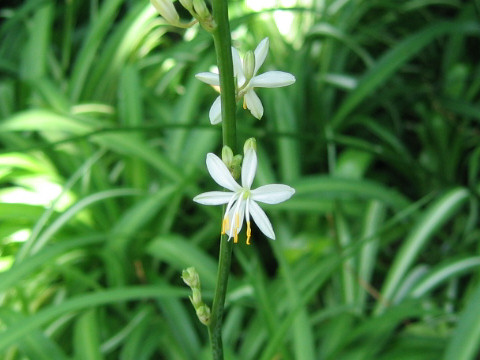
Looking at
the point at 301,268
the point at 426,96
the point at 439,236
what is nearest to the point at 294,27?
the point at 426,96

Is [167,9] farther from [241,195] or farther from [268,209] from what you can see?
[268,209]

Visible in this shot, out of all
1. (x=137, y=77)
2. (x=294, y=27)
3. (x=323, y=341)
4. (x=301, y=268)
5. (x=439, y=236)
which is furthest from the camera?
(x=294, y=27)

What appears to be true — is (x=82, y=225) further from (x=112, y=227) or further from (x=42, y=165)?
→ (x=42, y=165)

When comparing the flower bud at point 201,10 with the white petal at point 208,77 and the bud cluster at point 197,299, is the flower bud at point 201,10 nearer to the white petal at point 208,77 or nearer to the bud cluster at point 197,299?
the white petal at point 208,77

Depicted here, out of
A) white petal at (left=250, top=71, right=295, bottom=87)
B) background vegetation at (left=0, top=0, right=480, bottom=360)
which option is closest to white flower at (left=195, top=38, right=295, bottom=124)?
white petal at (left=250, top=71, right=295, bottom=87)

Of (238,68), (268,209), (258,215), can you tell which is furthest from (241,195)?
(268,209)

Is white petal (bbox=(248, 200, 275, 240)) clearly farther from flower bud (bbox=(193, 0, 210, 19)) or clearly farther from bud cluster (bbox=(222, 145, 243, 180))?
flower bud (bbox=(193, 0, 210, 19))
